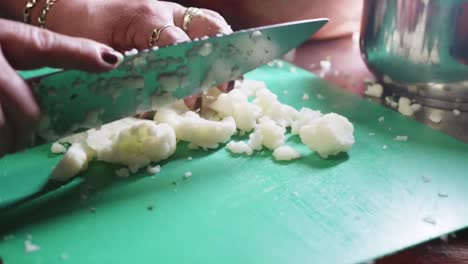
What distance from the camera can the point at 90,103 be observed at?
785mm

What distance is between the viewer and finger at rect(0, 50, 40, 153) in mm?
649

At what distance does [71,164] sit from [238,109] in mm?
295

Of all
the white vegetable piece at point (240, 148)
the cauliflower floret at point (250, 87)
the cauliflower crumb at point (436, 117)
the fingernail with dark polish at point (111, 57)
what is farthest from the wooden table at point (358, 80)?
the fingernail with dark polish at point (111, 57)

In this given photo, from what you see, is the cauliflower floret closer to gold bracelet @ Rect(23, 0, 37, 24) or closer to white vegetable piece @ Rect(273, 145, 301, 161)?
white vegetable piece @ Rect(273, 145, 301, 161)

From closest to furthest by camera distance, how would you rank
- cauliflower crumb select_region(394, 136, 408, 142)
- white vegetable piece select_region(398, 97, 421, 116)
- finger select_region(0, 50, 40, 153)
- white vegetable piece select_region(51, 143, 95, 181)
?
finger select_region(0, 50, 40, 153) < white vegetable piece select_region(51, 143, 95, 181) < cauliflower crumb select_region(394, 136, 408, 142) < white vegetable piece select_region(398, 97, 421, 116)

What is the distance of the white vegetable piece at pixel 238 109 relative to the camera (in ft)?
3.17

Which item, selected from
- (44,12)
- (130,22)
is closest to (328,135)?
(130,22)

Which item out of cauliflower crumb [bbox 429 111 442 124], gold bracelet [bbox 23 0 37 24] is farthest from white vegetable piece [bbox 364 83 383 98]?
gold bracelet [bbox 23 0 37 24]

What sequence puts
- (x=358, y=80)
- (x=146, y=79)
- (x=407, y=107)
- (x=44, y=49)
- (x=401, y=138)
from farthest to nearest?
(x=358, y=80) < (x=407, y=107) < (x=401, y=138) < (x=146, y=79) < (x=44, y=49)

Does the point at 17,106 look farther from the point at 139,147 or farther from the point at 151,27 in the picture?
the point at 151,27

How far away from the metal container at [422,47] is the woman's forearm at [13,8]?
2.38 feet

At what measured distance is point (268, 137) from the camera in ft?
2.99

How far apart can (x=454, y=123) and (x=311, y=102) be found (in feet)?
0.85

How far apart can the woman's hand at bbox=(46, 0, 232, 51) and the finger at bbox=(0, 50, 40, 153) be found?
0.33 meters
